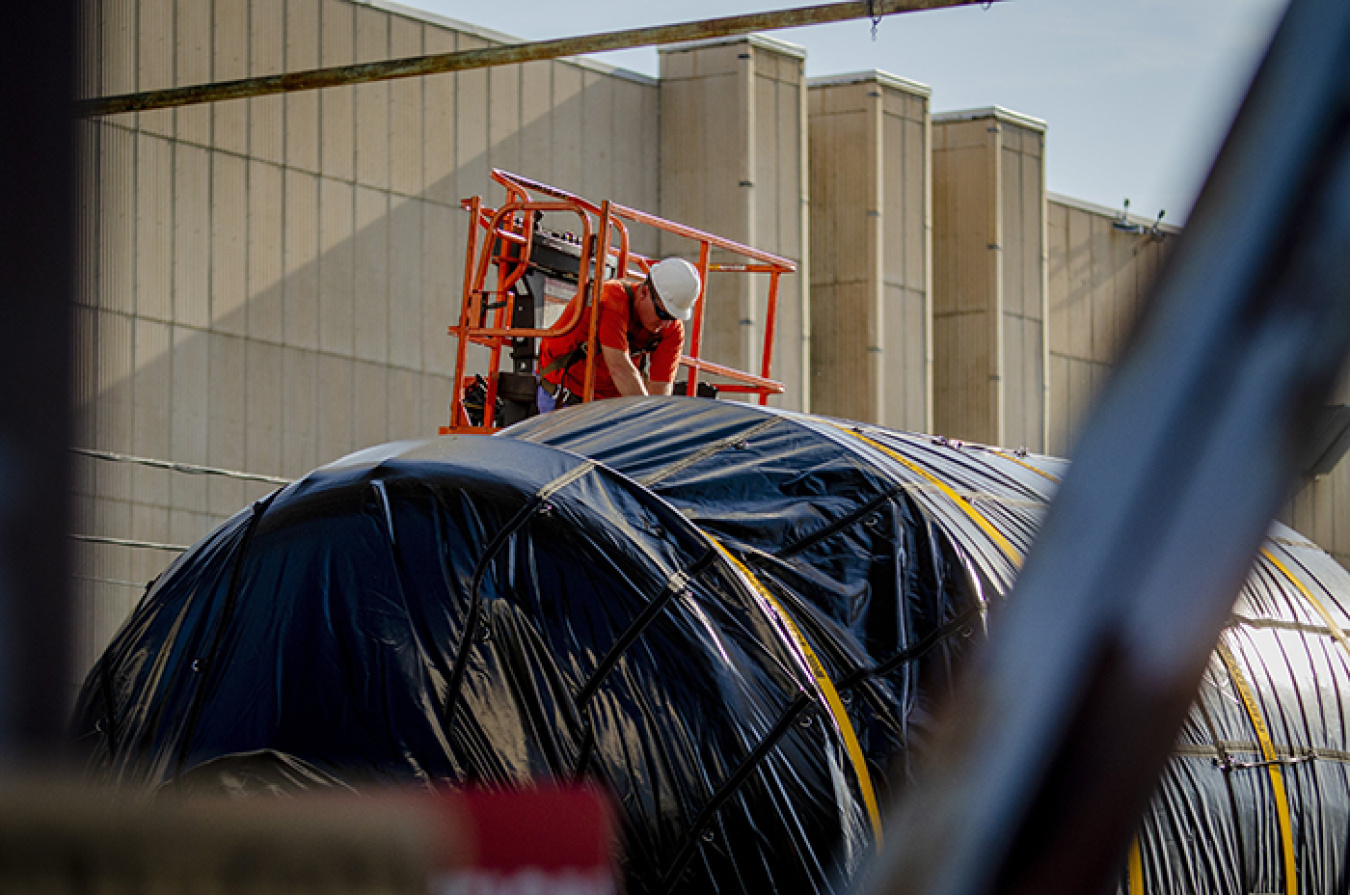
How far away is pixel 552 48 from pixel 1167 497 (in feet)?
33.3

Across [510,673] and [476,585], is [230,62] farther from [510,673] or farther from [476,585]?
[510,673]

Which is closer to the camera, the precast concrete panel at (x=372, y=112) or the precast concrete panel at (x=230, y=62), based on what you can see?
the precast concrete panel at (x=230, y=62)

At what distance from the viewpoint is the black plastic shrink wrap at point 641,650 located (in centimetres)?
535

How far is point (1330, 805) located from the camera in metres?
7.11

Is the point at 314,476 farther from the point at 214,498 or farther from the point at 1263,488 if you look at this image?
the point at 214,498

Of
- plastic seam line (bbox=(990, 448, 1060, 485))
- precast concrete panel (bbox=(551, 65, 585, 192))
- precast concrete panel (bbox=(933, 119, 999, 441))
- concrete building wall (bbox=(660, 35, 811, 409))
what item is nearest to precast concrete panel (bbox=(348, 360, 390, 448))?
precast concrete panel (bbox=(551, 65, 585, 192))

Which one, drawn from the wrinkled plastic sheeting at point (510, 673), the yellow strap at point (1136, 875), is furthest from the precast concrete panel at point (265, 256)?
the yellow strap at point (1136, 875)

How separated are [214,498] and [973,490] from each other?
47.4 ft

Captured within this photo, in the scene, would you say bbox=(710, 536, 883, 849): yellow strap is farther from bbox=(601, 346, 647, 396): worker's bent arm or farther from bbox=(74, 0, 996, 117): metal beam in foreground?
bbox=(601, 346, 647, 396): worker's bent arm

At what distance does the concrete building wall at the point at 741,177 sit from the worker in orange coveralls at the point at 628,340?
42.0 ft

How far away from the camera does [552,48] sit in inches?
409

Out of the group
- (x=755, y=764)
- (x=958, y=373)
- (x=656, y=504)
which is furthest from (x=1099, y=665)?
(x=958, y=373)

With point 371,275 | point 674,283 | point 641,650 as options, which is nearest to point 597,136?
point 371,275

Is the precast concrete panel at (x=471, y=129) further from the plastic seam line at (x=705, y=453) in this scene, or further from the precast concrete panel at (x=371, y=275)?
the plastic seam line at (x=705, y=453)
